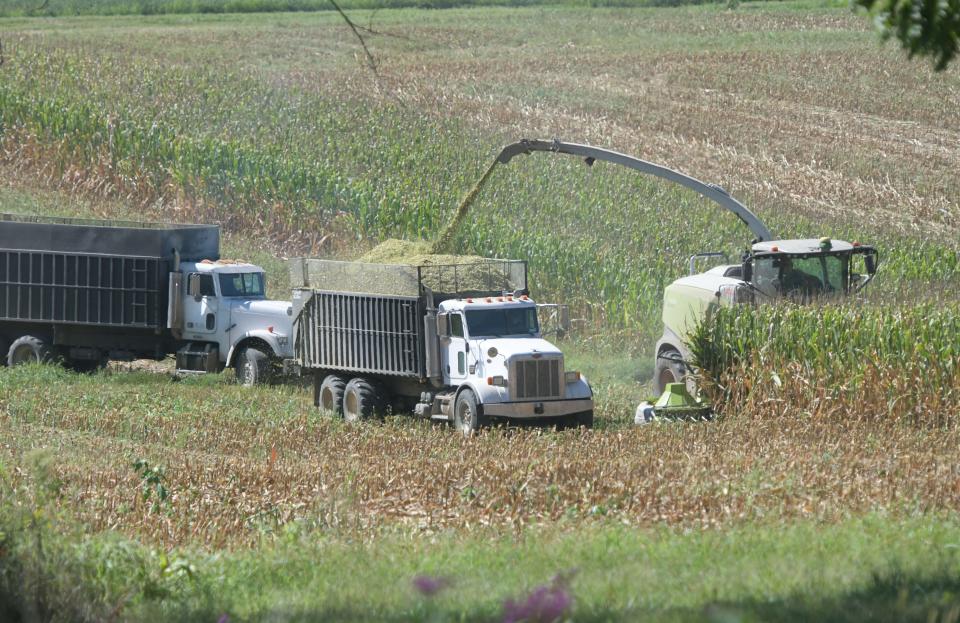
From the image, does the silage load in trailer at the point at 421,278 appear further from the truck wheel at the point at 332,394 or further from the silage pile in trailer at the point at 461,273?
the truck wheel at the point at 332,394

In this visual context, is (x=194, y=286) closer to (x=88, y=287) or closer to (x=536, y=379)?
(x=88, y=287)

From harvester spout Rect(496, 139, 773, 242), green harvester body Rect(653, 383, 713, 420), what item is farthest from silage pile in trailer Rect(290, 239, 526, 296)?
green harvester body Rect(653, 383, 713, 420)

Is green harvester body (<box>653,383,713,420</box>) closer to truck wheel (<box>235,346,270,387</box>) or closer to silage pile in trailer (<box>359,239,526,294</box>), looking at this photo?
silage pile in trailer (<box>359,239,526,294</box>)

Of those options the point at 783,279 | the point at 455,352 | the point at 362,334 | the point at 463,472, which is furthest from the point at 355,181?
the point at 463,472

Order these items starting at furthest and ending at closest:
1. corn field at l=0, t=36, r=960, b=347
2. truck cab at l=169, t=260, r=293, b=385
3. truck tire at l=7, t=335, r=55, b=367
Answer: corn field at l=0, t=36, r=960, b=347
truck tire at l=7, t=335, r=55, b=367
truck cab at l=169, t=260, r=293, b=385

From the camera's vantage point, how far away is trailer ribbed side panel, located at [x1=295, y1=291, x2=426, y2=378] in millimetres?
18438

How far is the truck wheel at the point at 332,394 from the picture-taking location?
760 inches

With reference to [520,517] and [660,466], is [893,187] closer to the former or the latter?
[660,466]

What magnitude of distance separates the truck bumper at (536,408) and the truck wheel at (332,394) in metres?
3.27

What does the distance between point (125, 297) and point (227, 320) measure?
213 cm

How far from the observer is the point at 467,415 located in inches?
680

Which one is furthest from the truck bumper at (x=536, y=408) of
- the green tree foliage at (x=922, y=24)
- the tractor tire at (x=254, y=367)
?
the green tree foliage at (x=922, y=24)

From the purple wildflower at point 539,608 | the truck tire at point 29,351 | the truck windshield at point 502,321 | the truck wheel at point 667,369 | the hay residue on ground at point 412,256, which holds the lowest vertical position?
the purple wildflower at point 539,608

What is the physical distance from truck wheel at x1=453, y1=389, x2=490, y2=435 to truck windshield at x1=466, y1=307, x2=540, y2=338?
1.00 metres
